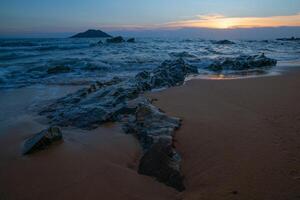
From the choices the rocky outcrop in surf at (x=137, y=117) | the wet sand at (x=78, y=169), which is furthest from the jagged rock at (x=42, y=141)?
the rocky outcrop in surf at (x=137, y=117)

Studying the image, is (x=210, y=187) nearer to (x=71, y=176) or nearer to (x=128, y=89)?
(x=71, y=176)

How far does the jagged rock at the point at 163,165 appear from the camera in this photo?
3.03 metres

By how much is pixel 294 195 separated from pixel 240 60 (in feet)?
39.7

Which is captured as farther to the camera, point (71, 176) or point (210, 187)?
point (71, 176)

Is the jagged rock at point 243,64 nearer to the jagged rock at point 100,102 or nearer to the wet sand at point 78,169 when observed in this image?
the jagged rock at point 100,102

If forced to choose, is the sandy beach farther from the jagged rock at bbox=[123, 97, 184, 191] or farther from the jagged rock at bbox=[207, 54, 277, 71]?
the jagged rock at bbox=[207, 54, 277, 71]

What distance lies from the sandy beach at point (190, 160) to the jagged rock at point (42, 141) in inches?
5.6

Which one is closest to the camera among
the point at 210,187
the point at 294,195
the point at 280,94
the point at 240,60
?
the point at 294,195

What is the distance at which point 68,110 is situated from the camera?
6.08 metres

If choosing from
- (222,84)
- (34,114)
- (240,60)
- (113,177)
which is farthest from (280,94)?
(240,60)

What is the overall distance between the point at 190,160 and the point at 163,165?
0.45 m

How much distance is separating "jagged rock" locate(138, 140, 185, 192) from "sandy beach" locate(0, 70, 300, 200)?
8cm

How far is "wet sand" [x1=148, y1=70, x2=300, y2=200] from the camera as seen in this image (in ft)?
9.19

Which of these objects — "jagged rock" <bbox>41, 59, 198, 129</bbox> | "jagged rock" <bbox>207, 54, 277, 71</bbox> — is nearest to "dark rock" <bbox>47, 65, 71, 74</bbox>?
"jagged rock" <bbox>41, 59, 198, 129</bbox>
